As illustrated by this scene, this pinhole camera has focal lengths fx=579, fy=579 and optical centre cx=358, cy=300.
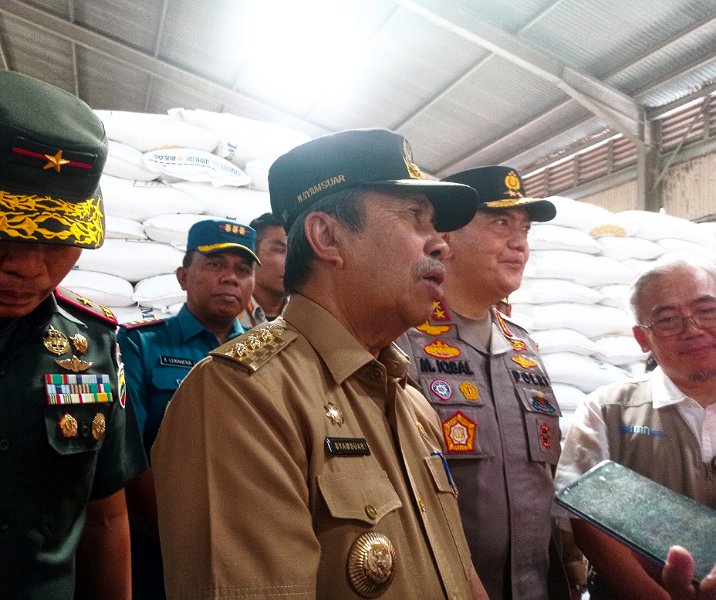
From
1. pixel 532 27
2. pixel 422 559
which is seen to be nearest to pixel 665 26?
pixel 532 27

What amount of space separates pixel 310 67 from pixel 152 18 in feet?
5.47

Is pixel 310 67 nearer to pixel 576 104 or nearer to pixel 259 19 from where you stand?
pixel 259 19

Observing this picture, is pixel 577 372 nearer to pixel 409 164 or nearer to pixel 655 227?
pixel 655 227

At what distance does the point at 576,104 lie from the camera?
615 cm

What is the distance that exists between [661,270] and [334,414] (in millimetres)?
1151

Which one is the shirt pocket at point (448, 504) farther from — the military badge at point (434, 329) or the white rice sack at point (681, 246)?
the white rice sack at point (681, 246)

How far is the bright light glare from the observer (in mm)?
5117

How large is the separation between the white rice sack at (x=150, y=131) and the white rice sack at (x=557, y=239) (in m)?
2.13

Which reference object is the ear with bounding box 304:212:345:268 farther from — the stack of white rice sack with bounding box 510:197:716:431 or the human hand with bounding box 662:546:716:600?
the stack of white rice sack with bounding box 510:197:716:431

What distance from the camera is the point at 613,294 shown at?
3844mm

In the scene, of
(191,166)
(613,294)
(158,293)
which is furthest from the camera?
(613,294)

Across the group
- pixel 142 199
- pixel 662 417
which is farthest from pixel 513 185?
pixel 142 199

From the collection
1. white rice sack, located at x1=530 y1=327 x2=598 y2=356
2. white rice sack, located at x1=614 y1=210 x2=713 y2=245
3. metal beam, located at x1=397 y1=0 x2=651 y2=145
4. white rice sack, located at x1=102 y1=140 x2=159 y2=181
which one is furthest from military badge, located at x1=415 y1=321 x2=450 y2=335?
metal beam, located at x1=397 y1=0 x2=651 y2=145

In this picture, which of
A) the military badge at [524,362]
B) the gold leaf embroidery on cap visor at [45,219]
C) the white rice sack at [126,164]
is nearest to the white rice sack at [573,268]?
the military badge at [524,362]
